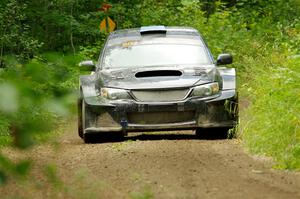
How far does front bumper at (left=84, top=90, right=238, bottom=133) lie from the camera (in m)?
10.4

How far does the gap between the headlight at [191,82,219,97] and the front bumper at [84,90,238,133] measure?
75 mm

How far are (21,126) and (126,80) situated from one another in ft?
27.1

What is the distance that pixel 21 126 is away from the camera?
235 cm

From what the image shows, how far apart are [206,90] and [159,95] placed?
1.89ft

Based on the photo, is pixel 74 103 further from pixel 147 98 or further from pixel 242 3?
pixel 242 3

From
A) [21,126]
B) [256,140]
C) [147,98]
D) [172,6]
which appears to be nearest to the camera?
[21,126]

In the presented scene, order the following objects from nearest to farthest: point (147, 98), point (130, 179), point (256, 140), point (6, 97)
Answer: point (6, 97)
point (130, 179)
point (256, 140)
point (147, 98)

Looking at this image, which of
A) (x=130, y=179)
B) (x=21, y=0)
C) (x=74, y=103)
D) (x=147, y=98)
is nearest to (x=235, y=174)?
(x=130, y=179)

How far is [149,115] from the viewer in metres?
10.4

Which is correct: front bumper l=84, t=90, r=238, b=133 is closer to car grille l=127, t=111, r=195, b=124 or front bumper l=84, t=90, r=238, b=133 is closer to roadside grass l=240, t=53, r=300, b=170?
car grille l=127, t=111, r=195, b=124

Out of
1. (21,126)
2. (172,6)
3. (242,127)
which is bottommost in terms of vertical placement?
(172,6)

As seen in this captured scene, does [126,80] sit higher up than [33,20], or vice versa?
[126,80]

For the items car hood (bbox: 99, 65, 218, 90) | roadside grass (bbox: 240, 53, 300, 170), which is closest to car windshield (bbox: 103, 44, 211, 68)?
car hood (bbox: 99, 65, 218, 90)

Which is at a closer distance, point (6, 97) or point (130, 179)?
point (6, 97)
